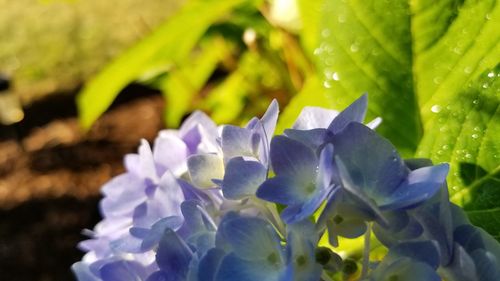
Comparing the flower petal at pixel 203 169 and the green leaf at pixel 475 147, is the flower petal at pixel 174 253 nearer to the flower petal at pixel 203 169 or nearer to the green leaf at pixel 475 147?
the flower petal at pixel 203 169

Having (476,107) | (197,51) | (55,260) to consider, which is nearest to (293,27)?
(476,107)

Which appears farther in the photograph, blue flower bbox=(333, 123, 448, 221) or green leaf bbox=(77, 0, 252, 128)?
green leaf bbox=(77, 0, 252, 128)

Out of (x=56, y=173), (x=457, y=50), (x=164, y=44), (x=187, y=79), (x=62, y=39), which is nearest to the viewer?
(x=457, y=50)

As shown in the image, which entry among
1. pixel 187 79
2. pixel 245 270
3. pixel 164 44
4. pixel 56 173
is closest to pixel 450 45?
pixel 245 270

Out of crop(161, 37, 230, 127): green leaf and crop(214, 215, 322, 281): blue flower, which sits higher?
crop(161, 37, 230, 127): green leaf

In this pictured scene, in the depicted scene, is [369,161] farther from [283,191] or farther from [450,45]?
[450,45]

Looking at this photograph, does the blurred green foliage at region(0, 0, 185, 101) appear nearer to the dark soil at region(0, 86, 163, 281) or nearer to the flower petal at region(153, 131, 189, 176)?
the dark soil at region(0, 86, 163, 281)

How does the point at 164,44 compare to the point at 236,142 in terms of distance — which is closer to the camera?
the point at 236,142

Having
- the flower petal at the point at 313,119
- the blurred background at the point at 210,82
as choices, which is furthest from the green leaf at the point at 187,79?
the flower petal at the point at 313,119

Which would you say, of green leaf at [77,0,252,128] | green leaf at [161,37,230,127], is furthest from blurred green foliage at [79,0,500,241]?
green leaf at [161,37,230,127]
